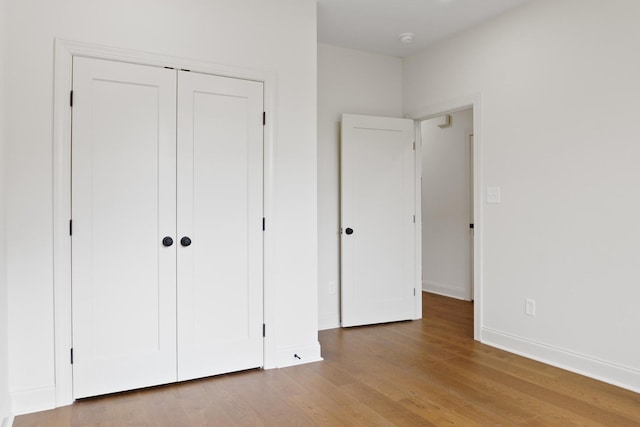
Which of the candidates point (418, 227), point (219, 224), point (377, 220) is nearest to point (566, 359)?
point (418, 227)

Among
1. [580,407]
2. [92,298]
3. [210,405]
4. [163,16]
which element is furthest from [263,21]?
[580,407]

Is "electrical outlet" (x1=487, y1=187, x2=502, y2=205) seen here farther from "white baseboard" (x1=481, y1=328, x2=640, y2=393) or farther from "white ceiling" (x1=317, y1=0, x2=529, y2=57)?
"white ceiling" (x1=317, y1=0, x2=529, y2=57)

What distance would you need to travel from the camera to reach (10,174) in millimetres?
2428

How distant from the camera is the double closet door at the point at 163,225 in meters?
2.63

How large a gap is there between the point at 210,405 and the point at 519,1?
3.71m

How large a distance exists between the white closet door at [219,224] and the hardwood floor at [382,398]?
246mm

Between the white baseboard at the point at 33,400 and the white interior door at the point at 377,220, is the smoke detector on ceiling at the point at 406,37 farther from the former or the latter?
the white baseboard at the point at 33,400

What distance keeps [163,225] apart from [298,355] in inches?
54.2

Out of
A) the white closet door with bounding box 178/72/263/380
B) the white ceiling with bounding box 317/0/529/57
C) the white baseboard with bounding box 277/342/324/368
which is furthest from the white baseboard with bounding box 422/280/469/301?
the white closet door with bounding box 178/72/263/380

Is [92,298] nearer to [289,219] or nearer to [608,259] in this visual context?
[289,219]

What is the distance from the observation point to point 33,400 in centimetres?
248

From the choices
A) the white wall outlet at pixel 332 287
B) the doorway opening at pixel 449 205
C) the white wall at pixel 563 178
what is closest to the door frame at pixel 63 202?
the white wall outlet at pixel 332 287

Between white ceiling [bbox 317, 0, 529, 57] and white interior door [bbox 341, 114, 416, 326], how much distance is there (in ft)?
2.46

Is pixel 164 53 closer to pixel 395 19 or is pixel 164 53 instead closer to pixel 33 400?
pixel 395 19
